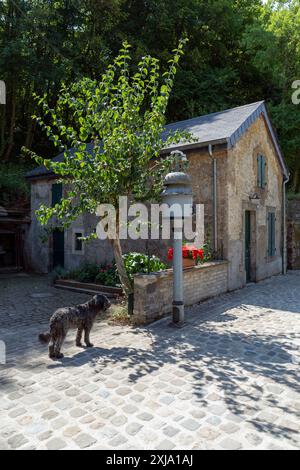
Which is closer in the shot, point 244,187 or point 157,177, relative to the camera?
point 157,177

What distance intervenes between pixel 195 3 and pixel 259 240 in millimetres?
18070

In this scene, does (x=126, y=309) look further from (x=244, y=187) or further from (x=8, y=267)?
(x=8, y=267)

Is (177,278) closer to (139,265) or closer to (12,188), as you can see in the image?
(139,265)

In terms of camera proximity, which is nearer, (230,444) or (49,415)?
(230,444)

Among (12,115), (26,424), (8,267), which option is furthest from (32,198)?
(26,424)

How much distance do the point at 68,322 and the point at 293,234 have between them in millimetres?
12645

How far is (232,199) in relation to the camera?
32.3 feet

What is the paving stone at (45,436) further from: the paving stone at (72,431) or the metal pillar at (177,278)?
the metal pillar at (177,278)

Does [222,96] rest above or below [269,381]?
above

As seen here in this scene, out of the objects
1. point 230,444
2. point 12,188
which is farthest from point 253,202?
point 12,188

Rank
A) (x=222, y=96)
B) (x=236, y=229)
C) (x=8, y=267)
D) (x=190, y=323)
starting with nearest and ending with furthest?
(x=190, y=323) < (x=236, y=229) < (x=8, y=267) < (x=222, y=96)

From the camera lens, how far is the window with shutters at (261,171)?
11688mm

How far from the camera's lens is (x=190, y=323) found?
6.62 metres

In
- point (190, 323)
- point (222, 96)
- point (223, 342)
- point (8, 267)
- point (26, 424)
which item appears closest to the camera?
point (26, 424)
